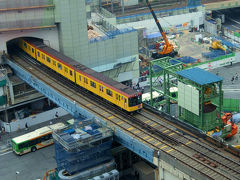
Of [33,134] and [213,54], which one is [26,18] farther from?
[213,54]

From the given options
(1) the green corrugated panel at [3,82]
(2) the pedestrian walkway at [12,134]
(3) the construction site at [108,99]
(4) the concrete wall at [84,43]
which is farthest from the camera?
(4) the concrete wall at [84,43]

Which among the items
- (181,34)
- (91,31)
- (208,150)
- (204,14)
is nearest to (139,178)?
(208,150)

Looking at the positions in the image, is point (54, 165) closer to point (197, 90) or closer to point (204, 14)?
point (197, 90)

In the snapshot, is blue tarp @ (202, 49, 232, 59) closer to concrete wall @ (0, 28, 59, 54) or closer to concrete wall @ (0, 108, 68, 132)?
concrete wall @ (0, 28, 59, 54)

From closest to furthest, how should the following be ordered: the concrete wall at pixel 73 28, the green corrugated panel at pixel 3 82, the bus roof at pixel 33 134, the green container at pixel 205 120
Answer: the green container at pixel 205 120
the bus roof at pixel 33 134
the green corrugated panel at pixel 3 82
the concrete wall at pixel 73 28

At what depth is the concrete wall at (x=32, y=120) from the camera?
270ft

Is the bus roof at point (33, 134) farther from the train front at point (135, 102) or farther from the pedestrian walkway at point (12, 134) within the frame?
the train front at point (135, 102)

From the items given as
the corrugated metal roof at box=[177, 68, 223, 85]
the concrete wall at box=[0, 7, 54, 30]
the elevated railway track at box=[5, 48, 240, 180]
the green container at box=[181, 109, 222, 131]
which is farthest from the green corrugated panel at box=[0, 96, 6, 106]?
the green container at box=[181, 109, 222, 131]

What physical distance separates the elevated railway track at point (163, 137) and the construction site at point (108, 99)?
13 cm

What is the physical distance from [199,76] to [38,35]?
119 ft

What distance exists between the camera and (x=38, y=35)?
292 feet

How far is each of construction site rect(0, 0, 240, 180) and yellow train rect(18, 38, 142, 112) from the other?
0.16 meters

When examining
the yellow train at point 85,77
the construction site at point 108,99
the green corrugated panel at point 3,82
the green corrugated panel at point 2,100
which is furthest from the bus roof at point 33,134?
the green corrugated panel at point 3,82

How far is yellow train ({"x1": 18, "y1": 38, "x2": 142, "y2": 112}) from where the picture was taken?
212 ft
